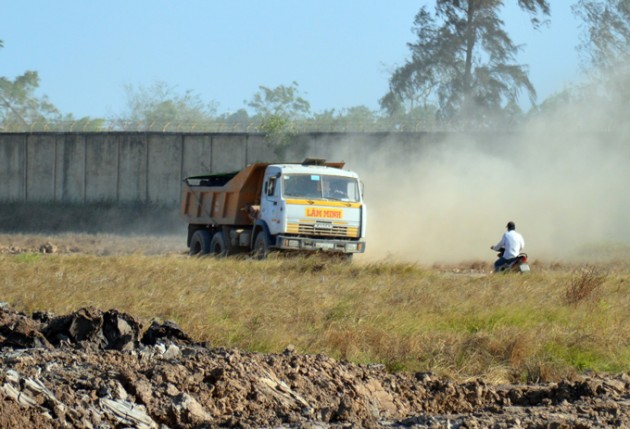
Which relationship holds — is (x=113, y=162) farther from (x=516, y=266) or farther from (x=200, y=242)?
(x=516, y=266)

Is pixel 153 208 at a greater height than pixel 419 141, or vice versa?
pixel 419 141

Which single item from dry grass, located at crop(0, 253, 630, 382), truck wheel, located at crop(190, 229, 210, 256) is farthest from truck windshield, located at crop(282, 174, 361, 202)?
truck wheel, located at crop(190, 229, 210, 256)

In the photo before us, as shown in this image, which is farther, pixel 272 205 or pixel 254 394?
pixel 272 205

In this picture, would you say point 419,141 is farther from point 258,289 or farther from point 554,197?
point 258,289

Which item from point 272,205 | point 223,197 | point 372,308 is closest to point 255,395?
point 372,308

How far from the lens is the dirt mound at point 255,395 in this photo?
7.92 m

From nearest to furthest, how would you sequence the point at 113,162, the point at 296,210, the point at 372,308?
the point at 372,308
the point at 296,210
the point at 113,162

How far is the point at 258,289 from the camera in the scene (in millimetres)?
17719

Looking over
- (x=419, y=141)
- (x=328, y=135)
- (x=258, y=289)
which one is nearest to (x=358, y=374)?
(x=258, y=289)

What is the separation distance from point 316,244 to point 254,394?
17.2 m

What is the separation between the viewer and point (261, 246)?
26891 mm

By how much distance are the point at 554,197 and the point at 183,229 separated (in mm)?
16800

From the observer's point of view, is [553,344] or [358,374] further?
[553,344]

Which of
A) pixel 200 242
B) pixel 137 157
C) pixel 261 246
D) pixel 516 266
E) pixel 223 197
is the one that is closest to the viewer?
pixel 516 266
